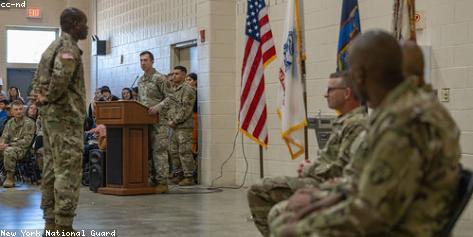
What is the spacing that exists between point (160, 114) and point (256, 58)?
2.13 meters

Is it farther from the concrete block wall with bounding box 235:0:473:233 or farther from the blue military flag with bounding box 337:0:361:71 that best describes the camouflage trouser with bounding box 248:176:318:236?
the blue military flag with bounding box 337:0:361:71

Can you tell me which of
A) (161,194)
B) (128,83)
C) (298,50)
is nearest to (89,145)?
(161,194)

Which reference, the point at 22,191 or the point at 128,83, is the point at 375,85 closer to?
the point at 22,191

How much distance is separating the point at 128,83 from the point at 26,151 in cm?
306

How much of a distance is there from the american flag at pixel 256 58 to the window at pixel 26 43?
10482mm

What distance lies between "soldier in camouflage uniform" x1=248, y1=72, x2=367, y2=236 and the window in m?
13.0

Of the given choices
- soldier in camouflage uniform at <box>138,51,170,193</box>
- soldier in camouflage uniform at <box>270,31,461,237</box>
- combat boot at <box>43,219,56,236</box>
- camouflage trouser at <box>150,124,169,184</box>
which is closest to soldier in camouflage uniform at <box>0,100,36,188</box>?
soldier in camouflage uniform at <box>138,51,170,193</box>

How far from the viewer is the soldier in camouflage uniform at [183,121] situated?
9148 millimetres

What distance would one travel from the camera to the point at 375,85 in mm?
2092

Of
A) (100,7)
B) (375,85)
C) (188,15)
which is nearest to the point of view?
(375,85)

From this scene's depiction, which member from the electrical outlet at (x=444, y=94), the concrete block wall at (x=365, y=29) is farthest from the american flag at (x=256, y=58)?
the electrical outlet at (x=444, y=94)

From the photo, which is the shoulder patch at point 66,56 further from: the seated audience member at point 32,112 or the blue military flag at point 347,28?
the seated audience member at point 32,112

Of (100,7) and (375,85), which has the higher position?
(100,7)

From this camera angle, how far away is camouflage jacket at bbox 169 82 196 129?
9164mm
